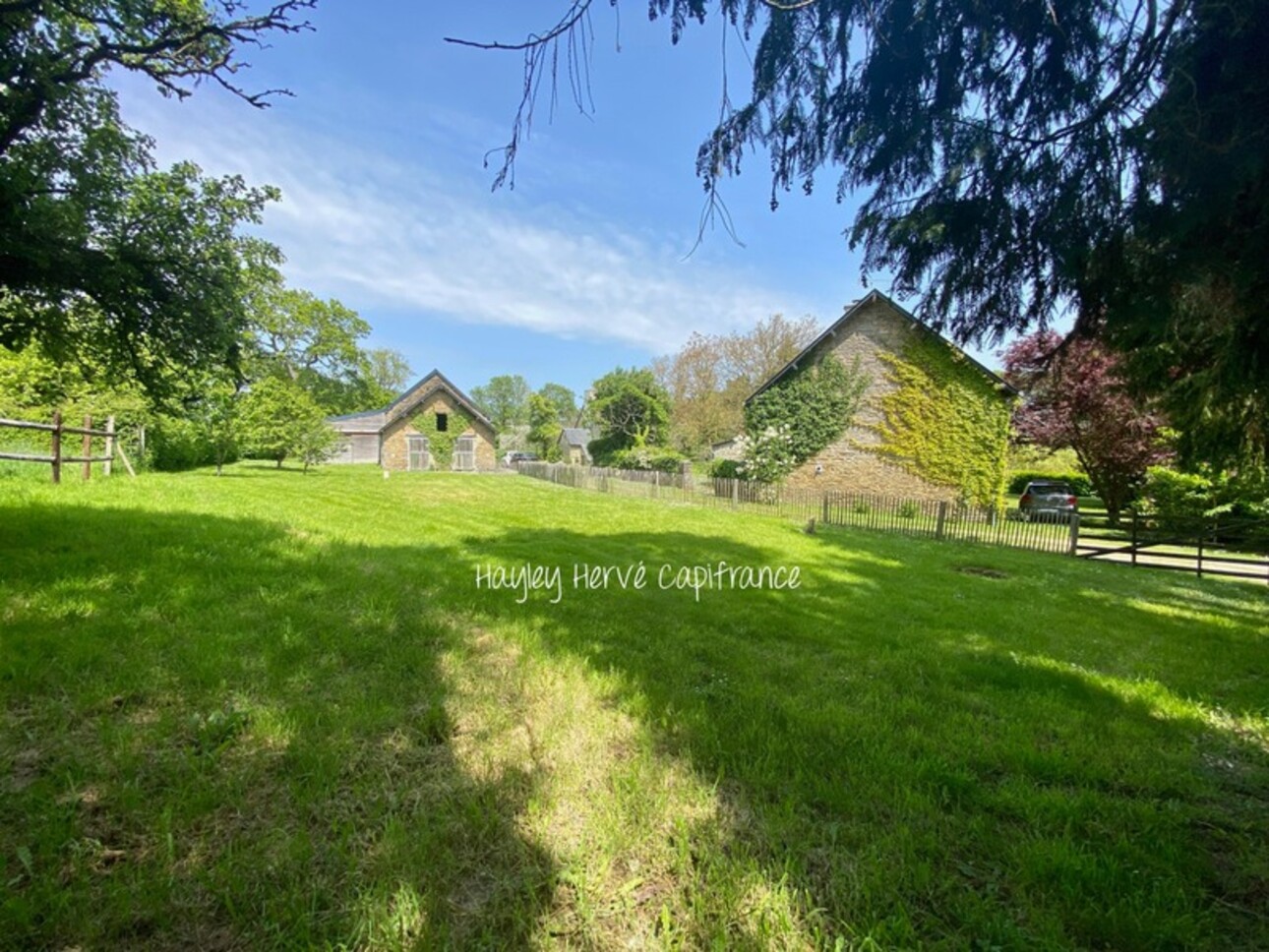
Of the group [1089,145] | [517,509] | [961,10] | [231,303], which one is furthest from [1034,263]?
[517,509]

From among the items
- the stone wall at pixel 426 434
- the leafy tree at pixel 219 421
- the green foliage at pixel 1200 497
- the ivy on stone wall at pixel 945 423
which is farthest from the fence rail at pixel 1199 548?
the stone wall at pixel 426 434

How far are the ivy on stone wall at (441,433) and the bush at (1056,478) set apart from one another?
30.0 metres

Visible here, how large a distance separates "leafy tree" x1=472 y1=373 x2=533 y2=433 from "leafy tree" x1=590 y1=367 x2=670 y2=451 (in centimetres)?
4770

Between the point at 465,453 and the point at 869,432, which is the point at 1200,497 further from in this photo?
the point at 465,453

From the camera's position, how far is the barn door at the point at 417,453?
31344 mm

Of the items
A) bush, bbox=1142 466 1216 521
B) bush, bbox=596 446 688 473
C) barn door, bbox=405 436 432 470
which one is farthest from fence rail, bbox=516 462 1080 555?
barn door, bbox=405 436 432 470

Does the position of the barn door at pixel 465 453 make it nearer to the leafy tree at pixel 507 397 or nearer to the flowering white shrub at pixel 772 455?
the flowering white shrub at pixel 772 455

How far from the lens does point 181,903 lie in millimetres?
1680

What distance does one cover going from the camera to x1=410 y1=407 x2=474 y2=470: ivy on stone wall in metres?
31.6

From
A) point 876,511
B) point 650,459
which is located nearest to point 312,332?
point 650,459

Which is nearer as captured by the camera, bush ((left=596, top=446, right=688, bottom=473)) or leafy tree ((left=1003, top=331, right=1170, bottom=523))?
leafy tree ((left=1003, top=331, right=1170, bottom=523))

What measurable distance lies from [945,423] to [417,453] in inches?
1073

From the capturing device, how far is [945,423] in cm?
1811

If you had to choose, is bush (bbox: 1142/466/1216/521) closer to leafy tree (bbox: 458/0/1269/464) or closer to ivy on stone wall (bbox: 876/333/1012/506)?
ivy on stone wall (bbox: 876/333/1012/506)
